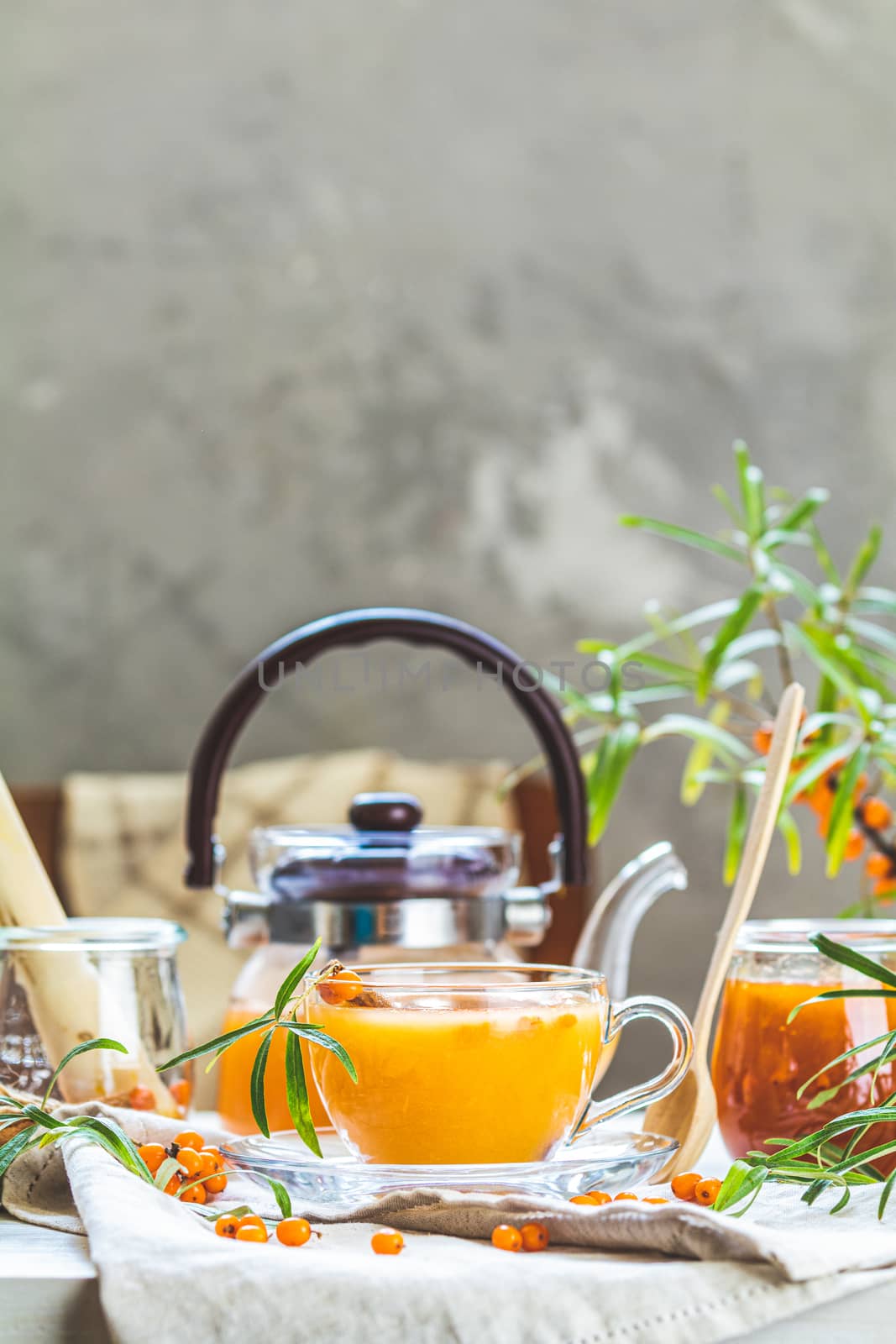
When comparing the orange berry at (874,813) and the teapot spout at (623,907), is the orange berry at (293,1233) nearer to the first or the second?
the teapot spout at (623,907)

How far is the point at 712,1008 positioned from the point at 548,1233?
21 centimetres

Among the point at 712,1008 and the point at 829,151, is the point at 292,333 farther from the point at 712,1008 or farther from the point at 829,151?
the point at 712,1008

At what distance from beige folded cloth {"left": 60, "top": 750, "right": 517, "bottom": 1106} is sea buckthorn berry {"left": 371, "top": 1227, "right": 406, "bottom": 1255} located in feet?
5.43

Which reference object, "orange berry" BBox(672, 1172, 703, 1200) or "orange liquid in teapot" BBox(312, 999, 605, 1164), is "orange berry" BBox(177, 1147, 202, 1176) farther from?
"orange berry" BBox(672, 1172, 703, 1200)

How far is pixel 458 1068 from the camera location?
1.66 feet

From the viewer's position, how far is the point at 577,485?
2.53 m

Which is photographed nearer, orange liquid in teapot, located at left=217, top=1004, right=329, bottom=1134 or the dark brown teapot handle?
orange liquid in teapot, located at left=217, top=1004, right=329, bottom=1134

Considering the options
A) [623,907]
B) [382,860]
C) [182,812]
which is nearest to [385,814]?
[382,860]

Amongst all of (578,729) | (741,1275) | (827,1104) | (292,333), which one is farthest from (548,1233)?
(292,333)

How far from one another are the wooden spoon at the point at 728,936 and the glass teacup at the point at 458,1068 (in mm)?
72

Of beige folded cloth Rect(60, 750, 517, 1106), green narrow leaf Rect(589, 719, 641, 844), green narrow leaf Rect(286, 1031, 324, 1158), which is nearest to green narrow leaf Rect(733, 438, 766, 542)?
green narrow leaf Rect(589, 719, 641, 844)

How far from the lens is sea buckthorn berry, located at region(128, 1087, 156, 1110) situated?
2.00 ft

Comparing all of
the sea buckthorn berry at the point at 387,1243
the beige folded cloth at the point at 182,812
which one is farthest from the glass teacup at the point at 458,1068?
the beige folded cloth at the point at 182,812

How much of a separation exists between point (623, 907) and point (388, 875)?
0.47ft
